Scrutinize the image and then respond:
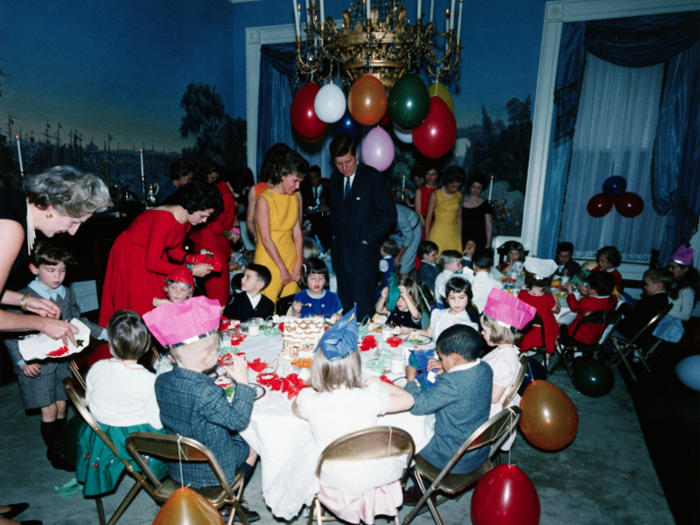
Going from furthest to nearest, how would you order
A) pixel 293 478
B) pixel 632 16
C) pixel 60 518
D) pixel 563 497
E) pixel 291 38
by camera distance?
pixel 291 38, pixel 632 16, pixel 563 497, pixel 60 518, pixel 293 478

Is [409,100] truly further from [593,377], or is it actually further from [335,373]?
[335,373]

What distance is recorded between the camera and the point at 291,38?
7.98 m

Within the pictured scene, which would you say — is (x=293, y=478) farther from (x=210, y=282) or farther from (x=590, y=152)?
(x=590, y=152)

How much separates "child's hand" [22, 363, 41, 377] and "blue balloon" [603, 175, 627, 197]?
773 centimetres

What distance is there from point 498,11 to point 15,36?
657 centimetres

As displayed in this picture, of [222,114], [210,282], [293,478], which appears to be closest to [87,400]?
[293,478]

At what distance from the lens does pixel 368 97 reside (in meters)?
4.48

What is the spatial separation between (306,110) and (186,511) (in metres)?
4.88

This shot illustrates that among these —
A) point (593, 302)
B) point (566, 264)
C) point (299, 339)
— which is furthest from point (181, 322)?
point (566, 264)

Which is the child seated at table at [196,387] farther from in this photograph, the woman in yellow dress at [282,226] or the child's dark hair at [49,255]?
the woman in yellow dress at [282,226]

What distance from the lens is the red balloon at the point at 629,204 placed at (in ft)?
22.7

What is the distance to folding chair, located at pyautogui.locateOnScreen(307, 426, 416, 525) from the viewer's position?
1.76 m

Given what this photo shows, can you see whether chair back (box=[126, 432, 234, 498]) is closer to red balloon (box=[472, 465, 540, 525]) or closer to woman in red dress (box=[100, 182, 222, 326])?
red balloon (box=[472, 465, 540, 525])

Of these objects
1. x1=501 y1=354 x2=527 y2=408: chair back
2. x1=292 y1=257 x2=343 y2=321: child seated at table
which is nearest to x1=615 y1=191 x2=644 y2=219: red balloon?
x1=292 y1=257 x2=343 y2=321: child seated at table
